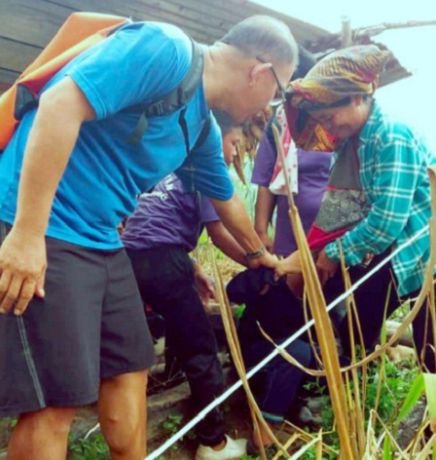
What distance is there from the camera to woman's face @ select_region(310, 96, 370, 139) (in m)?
2.47

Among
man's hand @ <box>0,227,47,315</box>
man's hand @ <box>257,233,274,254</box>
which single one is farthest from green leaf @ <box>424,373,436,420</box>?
man's hand @ <box>257,233,274,254</box>

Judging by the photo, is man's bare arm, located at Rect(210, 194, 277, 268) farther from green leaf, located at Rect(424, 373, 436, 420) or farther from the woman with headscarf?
green leaf, located at Rect(424, 373, 436, 420)

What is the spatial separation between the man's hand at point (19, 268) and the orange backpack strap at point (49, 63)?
395mm

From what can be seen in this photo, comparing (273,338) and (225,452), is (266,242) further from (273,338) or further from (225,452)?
(225,452)

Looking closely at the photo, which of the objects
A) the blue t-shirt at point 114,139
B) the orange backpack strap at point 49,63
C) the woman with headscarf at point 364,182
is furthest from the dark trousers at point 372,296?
the orange backpack strap at point 49,63

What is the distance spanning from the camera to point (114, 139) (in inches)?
63.4

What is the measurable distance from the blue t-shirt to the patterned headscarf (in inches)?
32.7

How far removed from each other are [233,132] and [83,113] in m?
1.37

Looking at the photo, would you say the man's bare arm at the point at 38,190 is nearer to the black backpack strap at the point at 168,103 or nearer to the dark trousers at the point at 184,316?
the black backpack strap at the point at 168,103

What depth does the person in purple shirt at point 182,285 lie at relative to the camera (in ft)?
8.32

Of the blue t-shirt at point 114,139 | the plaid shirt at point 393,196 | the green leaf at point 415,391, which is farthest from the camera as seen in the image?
the plaid shirt at point 393,196

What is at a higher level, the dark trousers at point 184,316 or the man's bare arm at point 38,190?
the man's bare arm at point 38,190

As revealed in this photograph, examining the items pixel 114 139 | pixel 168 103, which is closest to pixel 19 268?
pixel 114 139

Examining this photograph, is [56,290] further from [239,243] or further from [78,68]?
[239,243]
